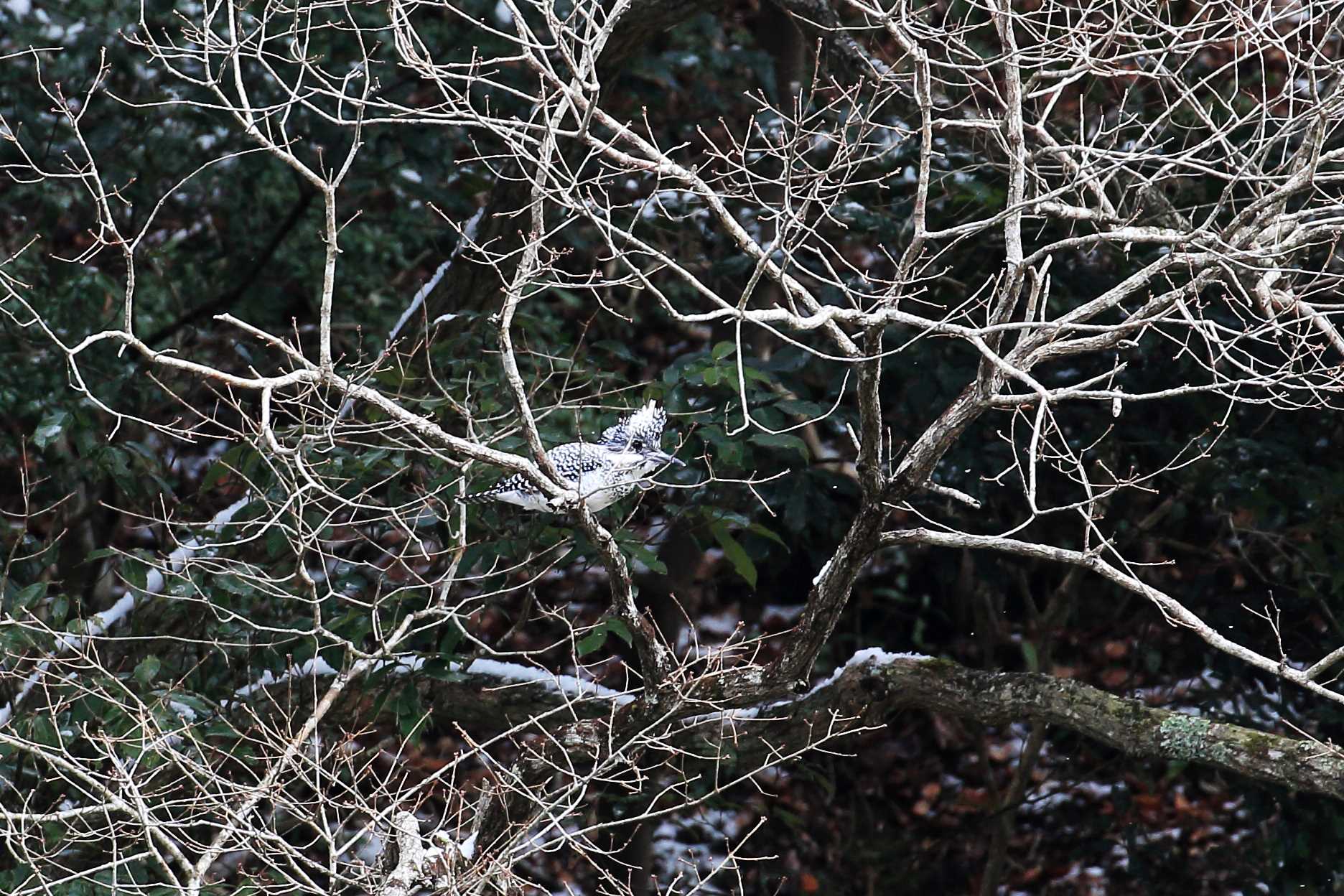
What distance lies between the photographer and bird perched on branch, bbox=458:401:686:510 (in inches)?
132

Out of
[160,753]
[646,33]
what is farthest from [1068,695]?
[646,33]

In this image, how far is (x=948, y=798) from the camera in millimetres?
6828

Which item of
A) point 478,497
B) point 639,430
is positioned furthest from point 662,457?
point 478,497

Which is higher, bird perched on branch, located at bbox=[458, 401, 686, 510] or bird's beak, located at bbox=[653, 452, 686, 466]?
bird perched on branch, located at bbox=[458, 401, 686, 510]

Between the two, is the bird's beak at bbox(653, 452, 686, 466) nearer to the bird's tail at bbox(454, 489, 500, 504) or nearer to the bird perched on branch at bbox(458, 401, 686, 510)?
the bird perched on branch at bbox(458, 401, 686, 510)

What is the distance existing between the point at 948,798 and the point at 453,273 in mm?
3269

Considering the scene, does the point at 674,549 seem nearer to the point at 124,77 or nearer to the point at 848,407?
the point at 848,407

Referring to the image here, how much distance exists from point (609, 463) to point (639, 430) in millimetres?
129

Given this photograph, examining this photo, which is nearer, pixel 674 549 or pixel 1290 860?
pixel 1290 860

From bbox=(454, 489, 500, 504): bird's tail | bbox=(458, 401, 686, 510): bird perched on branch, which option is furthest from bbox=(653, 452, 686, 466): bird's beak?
bbox=(454, 489, 500, 504): bird's tail

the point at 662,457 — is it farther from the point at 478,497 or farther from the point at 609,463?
the point at 478,497

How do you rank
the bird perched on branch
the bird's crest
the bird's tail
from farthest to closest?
the bird's tail
the bird's crest
the bird perched on branch

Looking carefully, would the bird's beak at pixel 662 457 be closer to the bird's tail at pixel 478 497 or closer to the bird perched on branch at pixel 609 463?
the bird perched on branch at pixel 609 463

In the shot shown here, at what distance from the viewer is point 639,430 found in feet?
11.4
